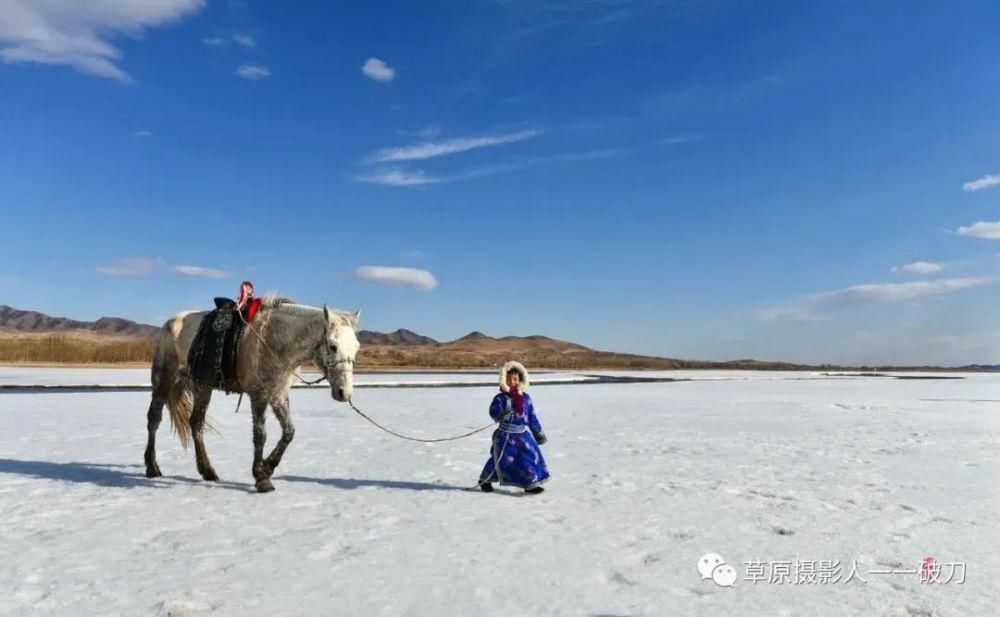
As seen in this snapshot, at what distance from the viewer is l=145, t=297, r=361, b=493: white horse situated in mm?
7250

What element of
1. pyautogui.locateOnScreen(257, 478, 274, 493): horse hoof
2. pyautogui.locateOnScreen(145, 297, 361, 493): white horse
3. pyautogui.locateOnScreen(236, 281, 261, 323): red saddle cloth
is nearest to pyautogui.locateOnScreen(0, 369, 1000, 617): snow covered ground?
pyautogui.locateOnScreen(257, 478, 274, 493): horse hoof

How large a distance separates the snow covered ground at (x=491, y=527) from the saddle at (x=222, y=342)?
1.28 metres

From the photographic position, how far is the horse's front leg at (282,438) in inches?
287

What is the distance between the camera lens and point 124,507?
645cm

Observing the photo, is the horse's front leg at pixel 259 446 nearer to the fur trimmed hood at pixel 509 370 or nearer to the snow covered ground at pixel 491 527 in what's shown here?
the snow covered ground at pixel 491 527

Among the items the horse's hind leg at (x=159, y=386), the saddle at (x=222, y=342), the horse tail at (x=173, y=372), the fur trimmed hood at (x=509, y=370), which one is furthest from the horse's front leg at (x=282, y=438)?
the fur trimmed hood at (x=509, y=370)

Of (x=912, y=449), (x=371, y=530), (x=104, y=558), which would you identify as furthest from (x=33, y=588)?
(x=912, y=449)

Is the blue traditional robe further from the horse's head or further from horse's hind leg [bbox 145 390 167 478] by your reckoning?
horse's hind leg [bbox 145 390 167 478]

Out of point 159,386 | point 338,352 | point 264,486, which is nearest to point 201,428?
point 159,386

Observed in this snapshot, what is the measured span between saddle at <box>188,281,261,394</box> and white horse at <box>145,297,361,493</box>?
0.29 ft

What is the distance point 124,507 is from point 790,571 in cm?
616

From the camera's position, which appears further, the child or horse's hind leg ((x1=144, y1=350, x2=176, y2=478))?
horse's hind leg ((x1=144, y1=350, x2=176, y2=478))

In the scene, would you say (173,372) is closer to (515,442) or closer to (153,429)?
(153,429)

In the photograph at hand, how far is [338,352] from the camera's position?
7195 millimetres
